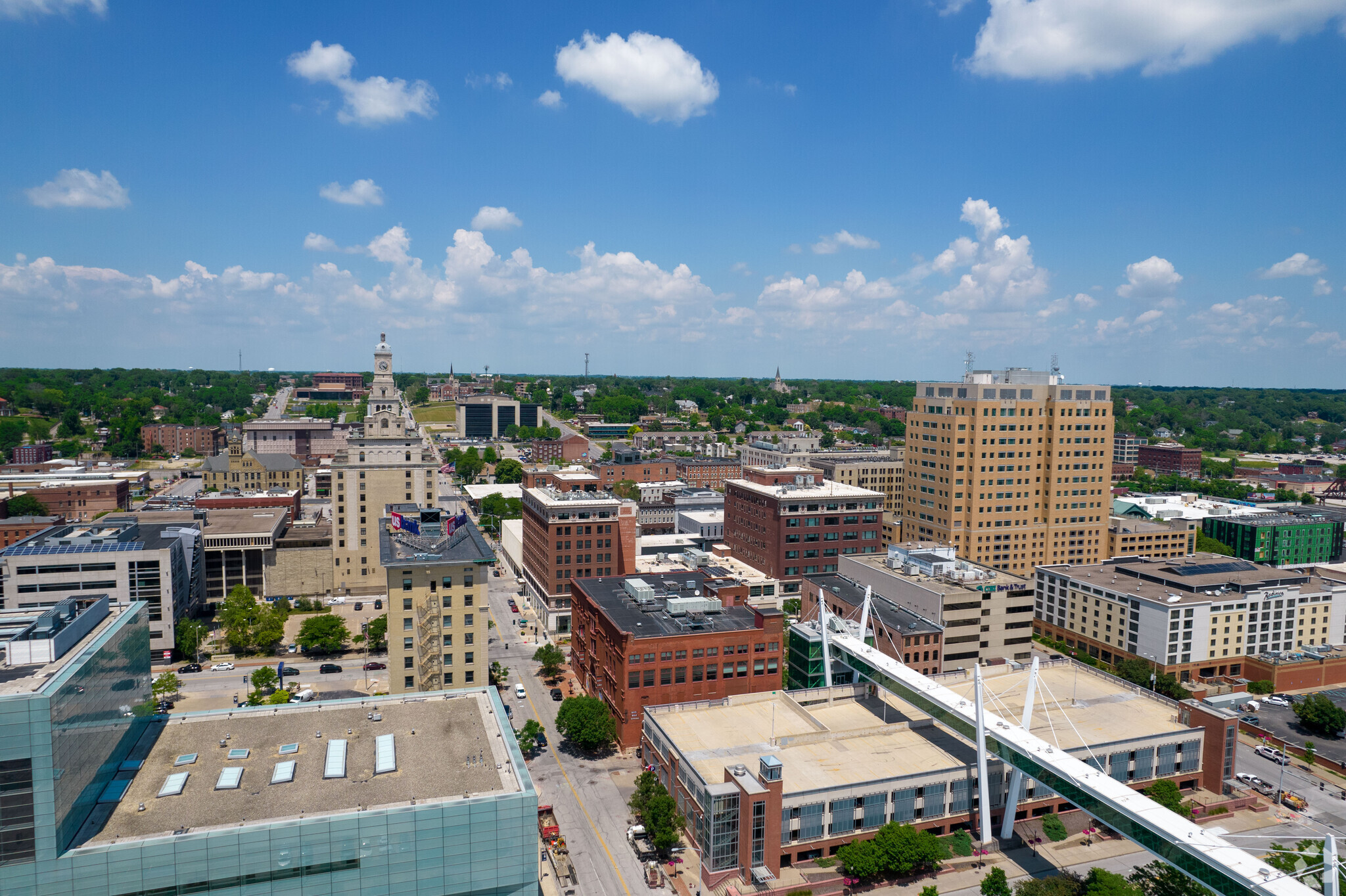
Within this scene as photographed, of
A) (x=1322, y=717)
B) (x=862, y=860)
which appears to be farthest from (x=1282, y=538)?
(x=862, y=860)

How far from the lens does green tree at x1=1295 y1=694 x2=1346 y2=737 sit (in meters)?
95.1

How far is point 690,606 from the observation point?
316ft

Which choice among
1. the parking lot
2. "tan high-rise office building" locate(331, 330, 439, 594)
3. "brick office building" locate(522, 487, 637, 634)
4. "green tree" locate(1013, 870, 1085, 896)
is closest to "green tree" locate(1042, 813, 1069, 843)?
"green tree" locate(1013, 870, 1085, 896)

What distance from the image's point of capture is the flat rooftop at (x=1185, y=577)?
117250 millimetres

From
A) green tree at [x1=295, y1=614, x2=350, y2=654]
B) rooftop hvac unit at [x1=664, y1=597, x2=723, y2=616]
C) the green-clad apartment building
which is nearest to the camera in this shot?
rooftop hvac unit at [x1=664, y1=597, x2=723, y2=616]

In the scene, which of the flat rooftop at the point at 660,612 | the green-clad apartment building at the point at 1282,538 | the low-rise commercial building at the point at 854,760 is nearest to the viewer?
the low-rise commercial building at the point at 854,760

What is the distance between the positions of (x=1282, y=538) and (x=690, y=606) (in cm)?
14176

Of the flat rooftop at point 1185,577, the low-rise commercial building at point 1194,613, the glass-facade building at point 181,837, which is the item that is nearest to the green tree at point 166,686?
the glass-facade building at point 181,837

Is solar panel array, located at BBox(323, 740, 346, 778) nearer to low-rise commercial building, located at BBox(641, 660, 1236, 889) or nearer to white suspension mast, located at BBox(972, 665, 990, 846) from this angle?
low-rise commercial building, located at BBox(641, 660, 1236, 889)

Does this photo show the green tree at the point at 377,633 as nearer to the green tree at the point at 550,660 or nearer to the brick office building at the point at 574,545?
the green tree at the point at 550,660

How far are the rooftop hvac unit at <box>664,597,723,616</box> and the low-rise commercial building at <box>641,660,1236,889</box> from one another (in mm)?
12315

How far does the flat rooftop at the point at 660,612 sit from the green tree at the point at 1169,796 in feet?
129

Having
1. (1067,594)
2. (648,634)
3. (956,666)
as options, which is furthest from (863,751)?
(1067,594)

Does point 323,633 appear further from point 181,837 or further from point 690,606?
point 181,837
